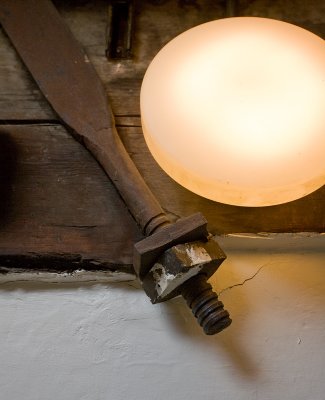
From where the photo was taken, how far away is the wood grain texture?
2.54 feet

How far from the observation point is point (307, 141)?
665 mm

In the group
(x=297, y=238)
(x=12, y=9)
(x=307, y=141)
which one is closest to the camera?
(x=307, y=141)

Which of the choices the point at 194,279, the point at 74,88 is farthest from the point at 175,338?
the point at 74,88

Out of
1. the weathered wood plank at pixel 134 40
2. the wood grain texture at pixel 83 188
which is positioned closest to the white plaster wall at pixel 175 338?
the wood grain texture at pixel 83 188

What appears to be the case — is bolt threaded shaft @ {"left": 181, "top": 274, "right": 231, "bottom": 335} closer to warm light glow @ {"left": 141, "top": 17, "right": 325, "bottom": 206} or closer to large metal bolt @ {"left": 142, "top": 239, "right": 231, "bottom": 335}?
large metal bolt @ {"left": 142, "top": 239, "right": 231, "bottom": 335}

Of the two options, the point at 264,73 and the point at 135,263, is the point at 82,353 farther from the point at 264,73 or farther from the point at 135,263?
the point at 264,73

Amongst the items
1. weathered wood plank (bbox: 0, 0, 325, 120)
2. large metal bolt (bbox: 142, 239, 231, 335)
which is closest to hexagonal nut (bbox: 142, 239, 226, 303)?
large metal bolt (bbox: 142, 239, 231, 335)

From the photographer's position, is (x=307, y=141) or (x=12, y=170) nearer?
(x=307, y=141)

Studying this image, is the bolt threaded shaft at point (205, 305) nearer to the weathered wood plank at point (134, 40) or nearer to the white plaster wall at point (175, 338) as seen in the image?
the white plaster wall at point (175, 338)

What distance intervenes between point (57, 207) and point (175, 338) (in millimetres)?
247

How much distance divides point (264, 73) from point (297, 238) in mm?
238

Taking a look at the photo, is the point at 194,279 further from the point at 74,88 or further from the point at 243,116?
the point at 74,88

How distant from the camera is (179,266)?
683 mm

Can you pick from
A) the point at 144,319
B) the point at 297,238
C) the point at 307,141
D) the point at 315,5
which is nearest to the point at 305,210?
the point at 297,238
